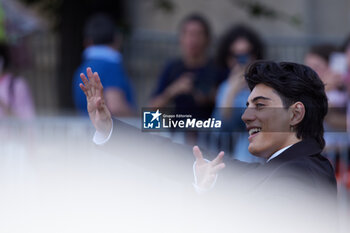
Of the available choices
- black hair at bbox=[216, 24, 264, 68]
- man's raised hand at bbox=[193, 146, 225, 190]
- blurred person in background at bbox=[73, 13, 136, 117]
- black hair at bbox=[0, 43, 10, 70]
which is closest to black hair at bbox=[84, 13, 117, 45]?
blurred person in background at bbox=[73, 13, 136, 117]

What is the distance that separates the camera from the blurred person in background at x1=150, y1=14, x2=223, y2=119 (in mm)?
5230

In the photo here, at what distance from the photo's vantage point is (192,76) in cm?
531

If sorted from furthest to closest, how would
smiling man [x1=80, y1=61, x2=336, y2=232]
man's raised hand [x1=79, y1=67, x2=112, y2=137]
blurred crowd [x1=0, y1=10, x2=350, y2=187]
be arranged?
1. blurred crowd [x1=0, y1=10, x2=350, y2=187]
2. man's raised hand [x1=79, y1=67, x2=112, y2=137]
3. smiling man [x1=80, y1=61, x2=336, y2=232]

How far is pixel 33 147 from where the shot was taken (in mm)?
5371

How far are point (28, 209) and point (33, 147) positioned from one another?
1.58ft

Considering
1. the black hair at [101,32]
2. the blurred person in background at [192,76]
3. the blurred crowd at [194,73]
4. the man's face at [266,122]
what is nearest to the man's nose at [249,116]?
the man's face at [266,122]

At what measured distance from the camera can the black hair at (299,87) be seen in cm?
196

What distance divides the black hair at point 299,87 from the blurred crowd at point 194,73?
244 cm

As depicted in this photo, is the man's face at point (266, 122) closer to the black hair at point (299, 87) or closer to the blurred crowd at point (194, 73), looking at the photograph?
the black hair at point (299, 87)

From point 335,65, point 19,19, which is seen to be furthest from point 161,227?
point 19,19

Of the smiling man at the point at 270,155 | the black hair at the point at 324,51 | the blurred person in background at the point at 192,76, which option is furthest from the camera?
the black hair at the point at 324,51

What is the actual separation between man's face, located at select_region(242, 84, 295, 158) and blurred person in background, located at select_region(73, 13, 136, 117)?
257 cm

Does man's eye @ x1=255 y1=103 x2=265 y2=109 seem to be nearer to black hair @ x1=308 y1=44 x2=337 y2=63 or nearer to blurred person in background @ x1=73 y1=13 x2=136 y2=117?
blurred person in background @ x1=73 y1=13 x2=136 y2=117

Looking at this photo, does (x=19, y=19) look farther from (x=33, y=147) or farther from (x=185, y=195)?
(x=185, y=195)
